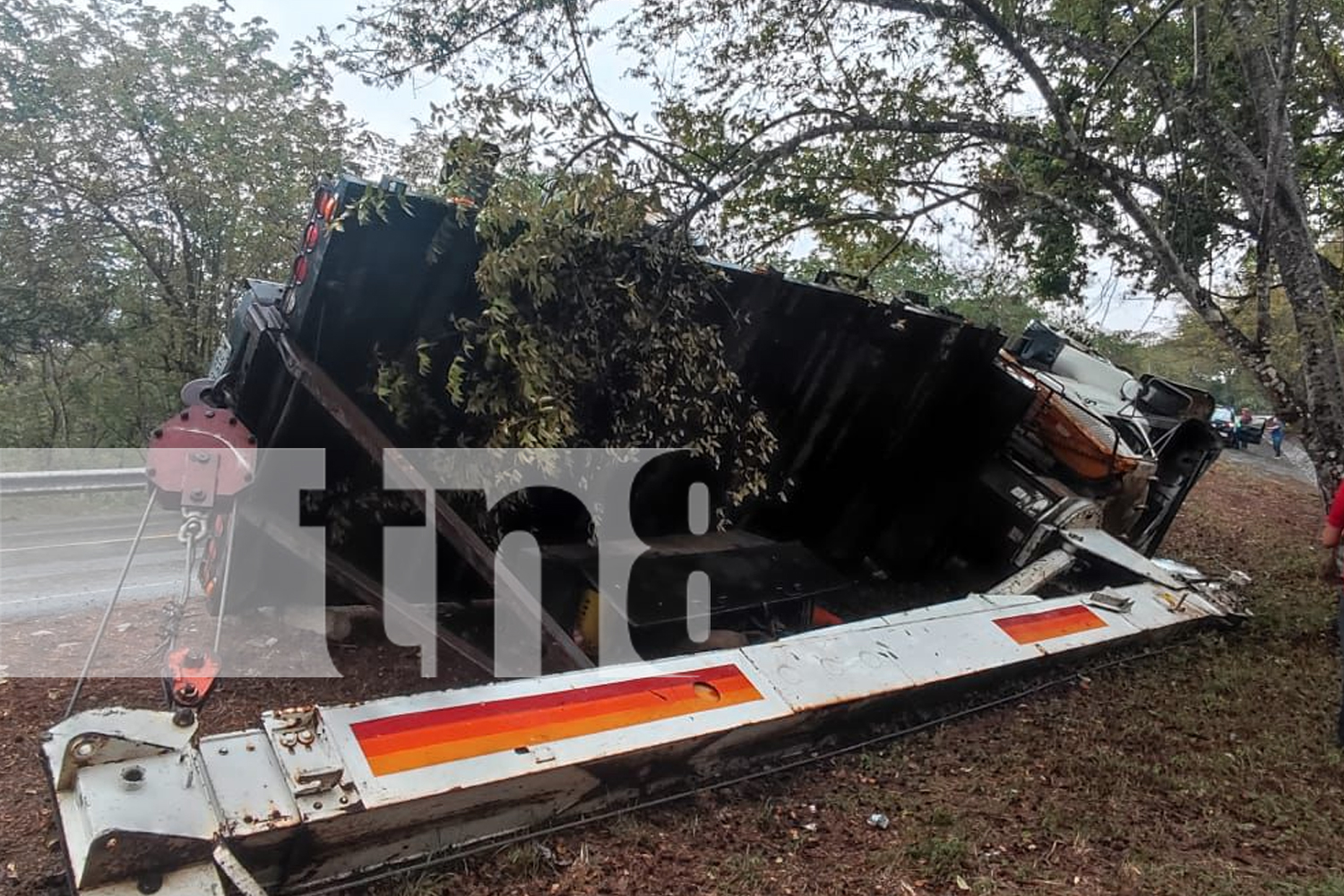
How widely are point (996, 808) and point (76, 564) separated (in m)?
6.51

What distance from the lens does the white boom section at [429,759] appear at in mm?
1636

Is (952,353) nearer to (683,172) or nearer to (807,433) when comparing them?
(807,433)

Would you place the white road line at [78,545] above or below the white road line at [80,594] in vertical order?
below

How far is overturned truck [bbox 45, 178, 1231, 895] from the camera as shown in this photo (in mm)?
1819

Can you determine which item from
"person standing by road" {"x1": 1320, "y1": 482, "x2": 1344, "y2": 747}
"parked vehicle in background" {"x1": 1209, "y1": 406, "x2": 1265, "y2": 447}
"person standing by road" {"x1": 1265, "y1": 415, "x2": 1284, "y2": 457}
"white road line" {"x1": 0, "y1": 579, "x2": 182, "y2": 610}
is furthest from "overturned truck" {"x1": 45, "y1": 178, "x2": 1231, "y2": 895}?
"parked vehicle in background" {"x1": 1209, "y1": 406, "x2": 1265, "y2": 447}

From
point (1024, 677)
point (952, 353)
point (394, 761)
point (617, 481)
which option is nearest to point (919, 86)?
point (952, 353)

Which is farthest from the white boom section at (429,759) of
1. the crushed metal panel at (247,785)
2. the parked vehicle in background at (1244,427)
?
the parked vehicle in background at (1244,427)

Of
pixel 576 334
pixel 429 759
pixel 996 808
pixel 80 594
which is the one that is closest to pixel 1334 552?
pixel 996 808

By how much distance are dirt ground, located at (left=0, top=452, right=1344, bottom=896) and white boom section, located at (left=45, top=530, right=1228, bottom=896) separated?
0.14 meters

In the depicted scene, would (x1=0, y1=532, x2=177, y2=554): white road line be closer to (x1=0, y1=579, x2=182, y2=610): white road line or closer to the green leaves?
(x1=0, y1=579, x2=182, y2=610): white road line

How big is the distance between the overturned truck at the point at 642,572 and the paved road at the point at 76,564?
1.62 m

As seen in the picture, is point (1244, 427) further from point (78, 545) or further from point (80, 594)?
point (80, 594)

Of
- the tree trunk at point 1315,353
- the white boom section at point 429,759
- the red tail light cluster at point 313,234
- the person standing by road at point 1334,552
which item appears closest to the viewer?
the white boom section at point 429,759

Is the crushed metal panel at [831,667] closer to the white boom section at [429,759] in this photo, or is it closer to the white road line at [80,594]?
the white boom section at [429,759]
